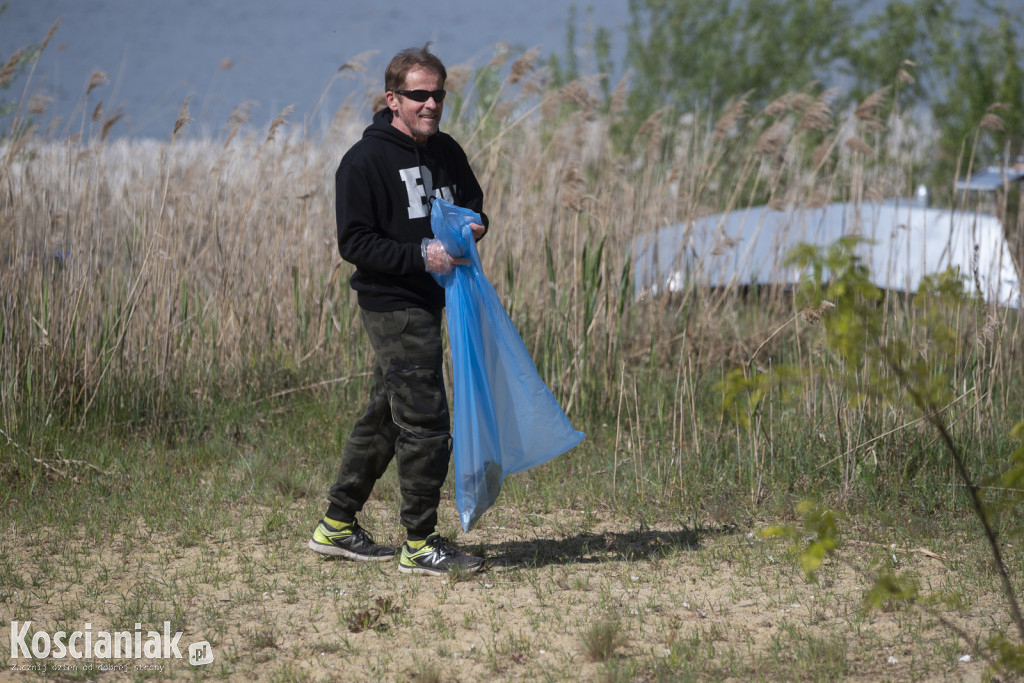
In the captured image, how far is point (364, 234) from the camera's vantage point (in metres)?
3.04

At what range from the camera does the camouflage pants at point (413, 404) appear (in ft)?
10.2

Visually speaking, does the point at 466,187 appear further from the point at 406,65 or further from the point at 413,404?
the point at 413,404

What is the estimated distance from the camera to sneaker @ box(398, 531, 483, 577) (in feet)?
10.7

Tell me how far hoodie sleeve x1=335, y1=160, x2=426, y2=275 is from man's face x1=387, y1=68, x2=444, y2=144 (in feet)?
0.72

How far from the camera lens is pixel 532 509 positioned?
13.0 feet

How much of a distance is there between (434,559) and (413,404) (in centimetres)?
55

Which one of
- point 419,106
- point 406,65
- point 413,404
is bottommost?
point 413,404

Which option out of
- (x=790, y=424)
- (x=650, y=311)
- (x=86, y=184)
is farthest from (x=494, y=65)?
(x=790, y=424)

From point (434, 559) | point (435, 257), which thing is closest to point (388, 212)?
point (435, 257)

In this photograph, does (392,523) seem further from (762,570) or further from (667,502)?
(762,570)

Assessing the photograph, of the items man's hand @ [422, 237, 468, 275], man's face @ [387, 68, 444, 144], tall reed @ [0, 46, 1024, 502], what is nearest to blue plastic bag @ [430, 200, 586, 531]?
man's hand @ [422, 237, 468, 275]

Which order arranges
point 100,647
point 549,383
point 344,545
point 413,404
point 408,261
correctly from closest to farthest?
point 100,647, point 408,261, point 413,404, point 344,545, point 549,383

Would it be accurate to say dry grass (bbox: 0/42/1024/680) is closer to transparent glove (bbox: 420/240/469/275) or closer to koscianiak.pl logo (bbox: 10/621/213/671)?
koscianiak.pl logo (bbox: 10/621/213/671)

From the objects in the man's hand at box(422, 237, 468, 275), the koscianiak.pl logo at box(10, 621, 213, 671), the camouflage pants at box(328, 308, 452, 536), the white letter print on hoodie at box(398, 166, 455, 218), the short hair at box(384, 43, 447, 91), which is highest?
the short hair at box(384, 43, 447, 91)
